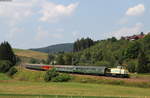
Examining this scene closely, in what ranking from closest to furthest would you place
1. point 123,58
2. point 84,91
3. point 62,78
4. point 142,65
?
1. point 84,91
2. point 62,78
3. point 142,65
4. point 123,58

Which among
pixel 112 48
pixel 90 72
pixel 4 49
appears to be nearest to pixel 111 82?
pixel 90 72

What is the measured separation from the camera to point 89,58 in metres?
161

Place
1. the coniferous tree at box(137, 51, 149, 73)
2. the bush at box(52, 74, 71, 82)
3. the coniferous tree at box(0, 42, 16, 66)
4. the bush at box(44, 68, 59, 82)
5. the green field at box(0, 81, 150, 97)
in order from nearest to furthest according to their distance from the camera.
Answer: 1. the green field at box(0, 81, 150, 97)
2. the bush at box(52, 74, 71, 82)
3. the bush at box(44, 68, 59, 82)
4. the coniferous tree at box(137, 51, 149, 73)
5. the coniferous tree at box(0, 42, 16, 66)

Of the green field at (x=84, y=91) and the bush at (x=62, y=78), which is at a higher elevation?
the bush at (x=62, y=78)

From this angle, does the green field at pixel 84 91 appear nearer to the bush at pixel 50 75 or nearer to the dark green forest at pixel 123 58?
the bush at pixel 50 75

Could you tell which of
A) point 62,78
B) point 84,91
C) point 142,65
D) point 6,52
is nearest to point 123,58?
point 142,65

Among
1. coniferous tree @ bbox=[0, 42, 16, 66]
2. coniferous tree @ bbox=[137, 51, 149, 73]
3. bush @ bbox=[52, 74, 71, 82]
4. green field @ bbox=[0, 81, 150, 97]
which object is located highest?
coniferous tree @ bbox=[0, 42, 16, 66]

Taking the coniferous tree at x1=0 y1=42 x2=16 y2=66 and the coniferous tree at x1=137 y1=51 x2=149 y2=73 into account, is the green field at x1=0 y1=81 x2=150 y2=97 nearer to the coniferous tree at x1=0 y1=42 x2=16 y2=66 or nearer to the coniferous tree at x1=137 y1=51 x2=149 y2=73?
the coniferous tree at x1=137 y1=51 x2=149 y2=73

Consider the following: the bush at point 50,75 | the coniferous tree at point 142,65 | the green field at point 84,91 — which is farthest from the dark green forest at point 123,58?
the green field at point 84,91

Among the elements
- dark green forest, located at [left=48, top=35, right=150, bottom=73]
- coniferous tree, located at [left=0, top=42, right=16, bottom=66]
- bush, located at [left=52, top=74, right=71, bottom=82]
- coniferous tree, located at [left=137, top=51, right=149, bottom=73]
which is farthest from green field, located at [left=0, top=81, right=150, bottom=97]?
coniferous tree, located at [left=0, top=42, right=16, bottom=66]

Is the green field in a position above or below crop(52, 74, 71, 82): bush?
below

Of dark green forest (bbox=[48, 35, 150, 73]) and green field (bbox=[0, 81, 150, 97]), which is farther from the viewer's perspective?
dark green forest (bbox=[48, 35, 150, 73])

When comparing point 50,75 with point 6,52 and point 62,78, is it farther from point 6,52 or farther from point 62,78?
point 6,52

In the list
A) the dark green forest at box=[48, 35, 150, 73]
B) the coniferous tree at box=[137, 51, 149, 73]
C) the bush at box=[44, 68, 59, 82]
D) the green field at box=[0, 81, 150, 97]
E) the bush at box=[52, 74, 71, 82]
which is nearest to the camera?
the green field at box=[0, 81, 150, 97]
